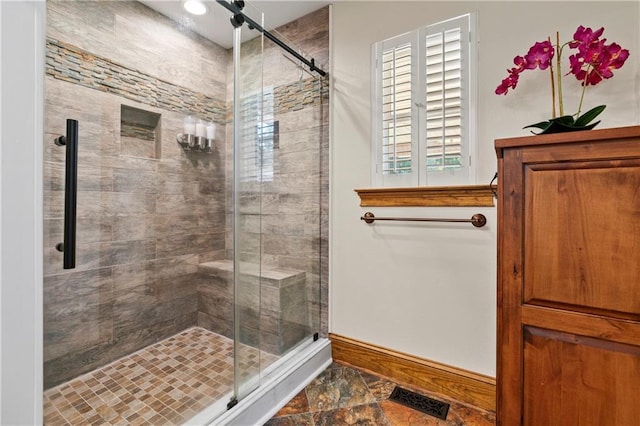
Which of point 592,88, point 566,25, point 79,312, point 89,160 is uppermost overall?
point 566,25

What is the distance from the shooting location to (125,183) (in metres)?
2.00

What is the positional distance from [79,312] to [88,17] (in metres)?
1.74

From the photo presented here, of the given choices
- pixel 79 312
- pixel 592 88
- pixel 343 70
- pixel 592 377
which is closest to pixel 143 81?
pixel 343 70

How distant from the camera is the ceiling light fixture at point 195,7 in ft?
6.36

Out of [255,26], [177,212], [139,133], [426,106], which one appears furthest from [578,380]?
[139,133]

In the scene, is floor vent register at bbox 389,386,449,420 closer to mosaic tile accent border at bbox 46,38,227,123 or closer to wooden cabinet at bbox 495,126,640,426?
wooden cabinet at bbox 495,126,640,426

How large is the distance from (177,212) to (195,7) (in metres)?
1.42

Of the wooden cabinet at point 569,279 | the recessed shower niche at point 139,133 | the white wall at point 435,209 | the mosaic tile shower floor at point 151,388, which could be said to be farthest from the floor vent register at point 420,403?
the recessed shower niche at point 139,133

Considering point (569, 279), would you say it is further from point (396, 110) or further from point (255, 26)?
point (255, 26)

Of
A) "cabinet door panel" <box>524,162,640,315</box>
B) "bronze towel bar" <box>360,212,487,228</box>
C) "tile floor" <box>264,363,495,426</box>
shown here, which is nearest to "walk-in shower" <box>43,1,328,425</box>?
"tile floor" <box>264,363,495,426</box>

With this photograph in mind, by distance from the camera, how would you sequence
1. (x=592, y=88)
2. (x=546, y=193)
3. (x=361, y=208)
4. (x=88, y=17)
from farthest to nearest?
(x=361, y=208) → (x=88, y=17) → (x=592, y=88) → (x=546, y=193)

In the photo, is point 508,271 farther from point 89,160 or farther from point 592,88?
point 89,160

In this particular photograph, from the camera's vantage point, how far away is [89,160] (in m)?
1.80

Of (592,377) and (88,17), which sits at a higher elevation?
(88,17)
